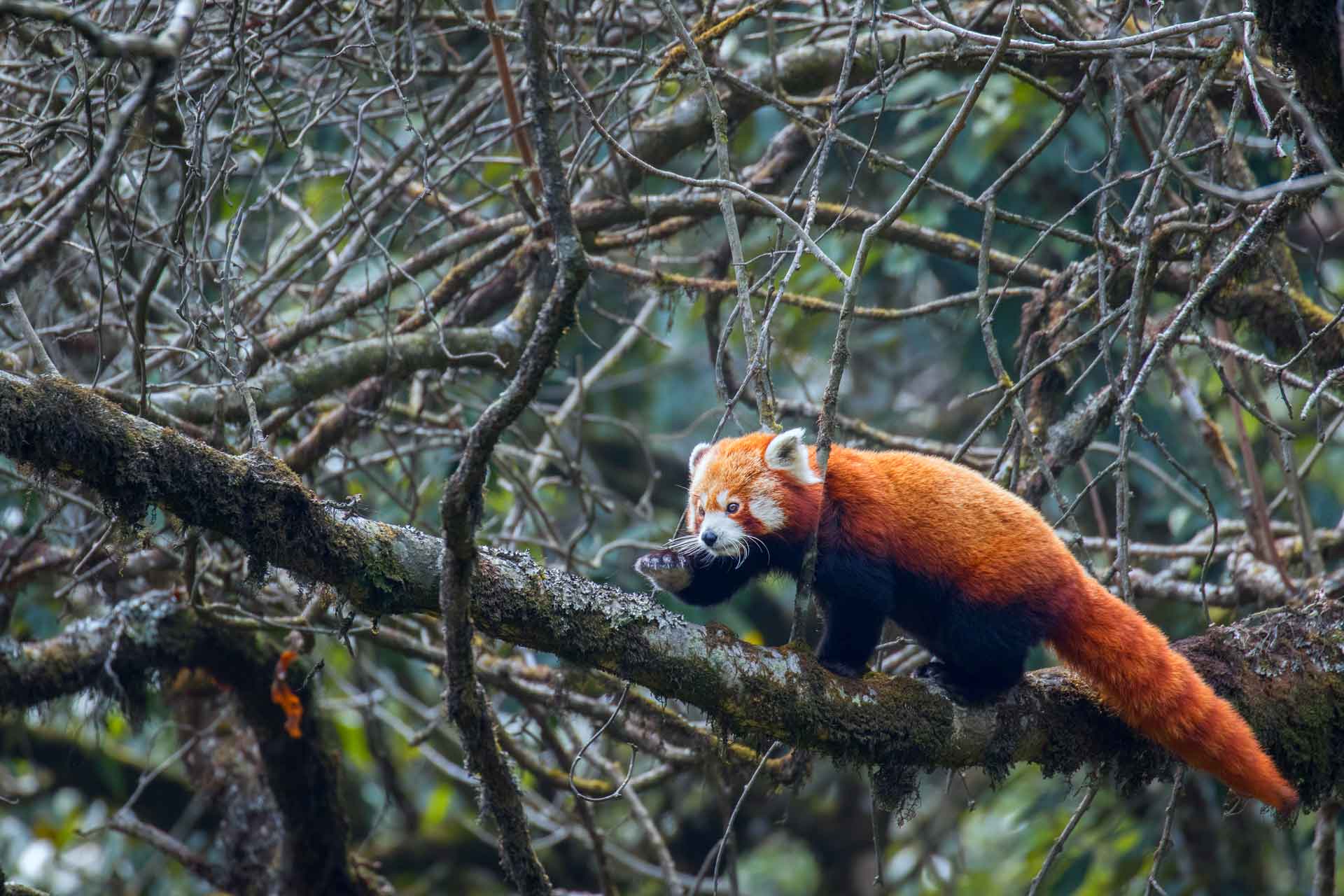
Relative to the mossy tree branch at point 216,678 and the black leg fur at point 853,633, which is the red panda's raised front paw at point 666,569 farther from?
the mossy tree branch at point 216,678

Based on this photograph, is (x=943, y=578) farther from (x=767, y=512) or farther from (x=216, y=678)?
(x=216, y=678)

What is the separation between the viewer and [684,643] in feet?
9.25

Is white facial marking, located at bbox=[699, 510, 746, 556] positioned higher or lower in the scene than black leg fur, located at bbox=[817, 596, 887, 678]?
higher

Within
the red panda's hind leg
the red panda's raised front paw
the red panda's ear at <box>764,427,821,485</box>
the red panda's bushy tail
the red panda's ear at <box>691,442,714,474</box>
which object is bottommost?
the red panda's bushy tail

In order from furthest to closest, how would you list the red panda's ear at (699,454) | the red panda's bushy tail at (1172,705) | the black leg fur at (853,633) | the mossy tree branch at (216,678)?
the mossy tree branch at (216,678), the red panda's ear at (699,454), the black leg fur at (853,633), the red panda's bushy tail at (1172,705)

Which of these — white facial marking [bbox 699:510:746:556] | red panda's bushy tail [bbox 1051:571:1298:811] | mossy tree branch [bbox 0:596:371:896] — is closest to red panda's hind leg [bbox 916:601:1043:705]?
red panda's bushy tail [bbox 1051:571:1298:811]

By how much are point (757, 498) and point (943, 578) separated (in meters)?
0.66

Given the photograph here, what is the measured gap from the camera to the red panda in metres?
3.20

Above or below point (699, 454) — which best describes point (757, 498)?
below

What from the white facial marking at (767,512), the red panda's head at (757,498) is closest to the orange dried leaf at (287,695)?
the red panda's head at (757,498)

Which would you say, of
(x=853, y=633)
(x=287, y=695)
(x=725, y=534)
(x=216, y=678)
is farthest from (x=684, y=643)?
(x=216, y=678)

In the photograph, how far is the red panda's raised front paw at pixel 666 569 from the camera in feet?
12.1

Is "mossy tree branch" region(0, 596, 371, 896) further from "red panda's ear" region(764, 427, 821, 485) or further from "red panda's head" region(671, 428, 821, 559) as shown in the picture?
"red panda's ear" region(764, 427, 821, 485)

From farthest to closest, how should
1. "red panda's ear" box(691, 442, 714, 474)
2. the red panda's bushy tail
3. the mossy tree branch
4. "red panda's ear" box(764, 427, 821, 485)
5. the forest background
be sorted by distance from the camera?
the mossy tree branch → "red panda's ear" box(691, 442, 714, 474) → "red panda's ear" box(764, 427, 821, 485) → the red panda's bushy tail → the forest background
